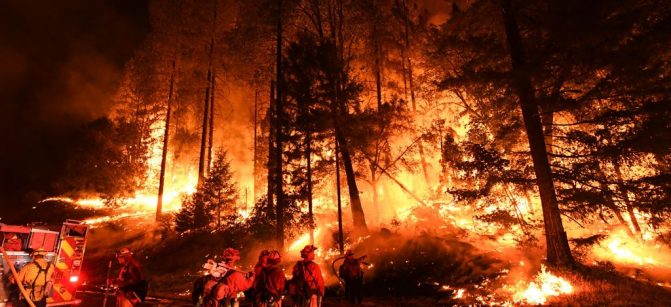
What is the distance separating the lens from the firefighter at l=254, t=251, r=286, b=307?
7117 millimetres

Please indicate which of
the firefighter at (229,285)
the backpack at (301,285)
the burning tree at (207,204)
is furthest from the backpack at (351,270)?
the burning tree at (207,204)

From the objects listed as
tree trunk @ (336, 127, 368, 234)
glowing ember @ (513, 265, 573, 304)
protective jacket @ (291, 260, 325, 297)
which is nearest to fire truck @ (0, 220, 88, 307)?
protective jacket @ (291, 260, 325, 297)

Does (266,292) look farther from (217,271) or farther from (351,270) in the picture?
(351,270)

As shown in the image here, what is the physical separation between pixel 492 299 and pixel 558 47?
7711mm

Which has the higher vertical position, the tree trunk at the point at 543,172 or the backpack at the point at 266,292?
the tree trunk at the point at 543,172

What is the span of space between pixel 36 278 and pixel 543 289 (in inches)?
486

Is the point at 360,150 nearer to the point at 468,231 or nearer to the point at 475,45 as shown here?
the point at 468,231

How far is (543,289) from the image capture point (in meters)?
11.2

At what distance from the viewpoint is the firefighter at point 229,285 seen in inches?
247

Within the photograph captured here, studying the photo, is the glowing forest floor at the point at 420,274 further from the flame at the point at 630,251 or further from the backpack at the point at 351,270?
the flame at the point at 630,251

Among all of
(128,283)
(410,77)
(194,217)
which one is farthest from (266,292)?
(410,77)

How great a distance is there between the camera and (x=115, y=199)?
1286 inches

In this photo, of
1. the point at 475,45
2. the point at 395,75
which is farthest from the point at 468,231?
the point at 395,75

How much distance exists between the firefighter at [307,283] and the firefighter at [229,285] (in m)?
1.28
